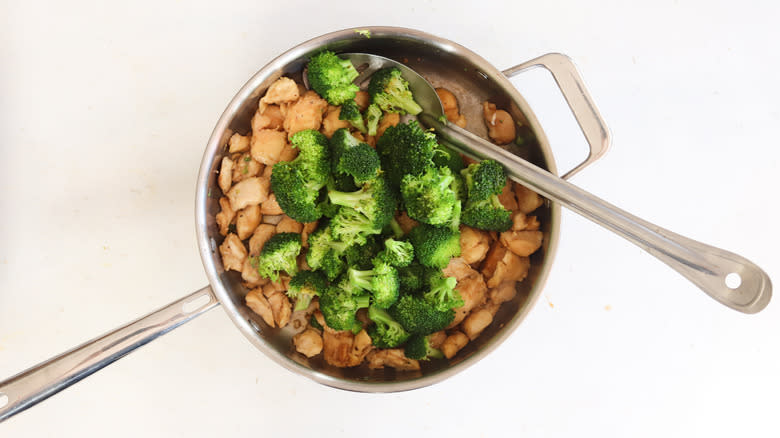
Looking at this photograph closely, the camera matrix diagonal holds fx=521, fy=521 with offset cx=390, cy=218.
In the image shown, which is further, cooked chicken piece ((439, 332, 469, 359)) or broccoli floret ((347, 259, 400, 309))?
cooked chicken piece ((439, 332, 469, 359))

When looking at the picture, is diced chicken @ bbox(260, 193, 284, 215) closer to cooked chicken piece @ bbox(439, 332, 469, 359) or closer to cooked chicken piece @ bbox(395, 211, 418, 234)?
cooked chicken piece @ bbox(395, 211, 418, 234)

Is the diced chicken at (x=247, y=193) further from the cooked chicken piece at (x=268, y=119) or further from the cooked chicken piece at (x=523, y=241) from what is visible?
the cooked chicken piece at (x=523, y=241)

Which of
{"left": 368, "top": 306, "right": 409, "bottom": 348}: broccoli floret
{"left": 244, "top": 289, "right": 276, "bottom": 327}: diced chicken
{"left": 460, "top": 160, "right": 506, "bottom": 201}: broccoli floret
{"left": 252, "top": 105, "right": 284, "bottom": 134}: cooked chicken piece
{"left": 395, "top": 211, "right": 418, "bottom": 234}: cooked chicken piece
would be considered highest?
{"left": 460, "top": 160, "right": 506, "bottom": 201}: broccoli floret

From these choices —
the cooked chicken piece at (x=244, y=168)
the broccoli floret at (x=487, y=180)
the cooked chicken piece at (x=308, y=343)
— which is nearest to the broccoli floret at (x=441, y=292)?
the broccoli floret at (x=487, y=180)

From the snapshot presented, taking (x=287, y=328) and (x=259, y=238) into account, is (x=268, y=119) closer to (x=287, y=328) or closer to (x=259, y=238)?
(x=259, y=238)

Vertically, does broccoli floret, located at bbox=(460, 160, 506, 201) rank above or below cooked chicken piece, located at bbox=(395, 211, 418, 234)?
above

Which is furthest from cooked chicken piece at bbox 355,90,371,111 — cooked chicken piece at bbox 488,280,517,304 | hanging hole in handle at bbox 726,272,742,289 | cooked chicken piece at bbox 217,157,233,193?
hanging hole in handle at bbox 726,272,742,289

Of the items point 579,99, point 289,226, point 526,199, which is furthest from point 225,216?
point 579,99
